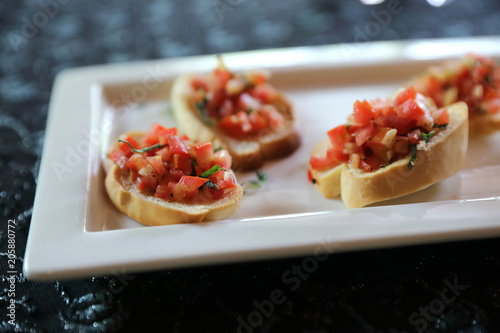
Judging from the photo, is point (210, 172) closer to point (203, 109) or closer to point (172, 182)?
point (172, 182)

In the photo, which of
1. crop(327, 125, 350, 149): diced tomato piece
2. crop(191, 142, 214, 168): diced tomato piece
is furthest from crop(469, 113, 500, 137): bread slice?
crop(191, 142, 214, 168): diced tomato piece

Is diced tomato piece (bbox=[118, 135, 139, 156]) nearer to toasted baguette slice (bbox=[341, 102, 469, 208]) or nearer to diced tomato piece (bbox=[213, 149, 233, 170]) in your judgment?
diced tomato piece (bbox=[213, 149, 233, 170])

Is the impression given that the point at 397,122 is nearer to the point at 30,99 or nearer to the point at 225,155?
the point at 225,155

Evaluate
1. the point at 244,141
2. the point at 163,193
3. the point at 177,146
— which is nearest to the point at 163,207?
the point at 163,193

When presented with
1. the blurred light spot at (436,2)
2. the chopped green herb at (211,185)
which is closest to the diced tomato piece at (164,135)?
the chopped green herb at (211,185)

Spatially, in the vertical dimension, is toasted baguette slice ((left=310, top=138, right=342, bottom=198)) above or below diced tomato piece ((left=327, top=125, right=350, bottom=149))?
below

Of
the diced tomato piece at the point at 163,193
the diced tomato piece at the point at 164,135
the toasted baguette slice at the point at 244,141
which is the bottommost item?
the toasted baguette slice at the point at 244,141

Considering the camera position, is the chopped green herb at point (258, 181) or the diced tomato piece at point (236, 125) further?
the diced tomato piece at point (236, 125)

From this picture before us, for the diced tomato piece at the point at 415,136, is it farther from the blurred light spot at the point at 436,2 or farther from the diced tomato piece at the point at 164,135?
the blurred light spot at the point at 436,2
